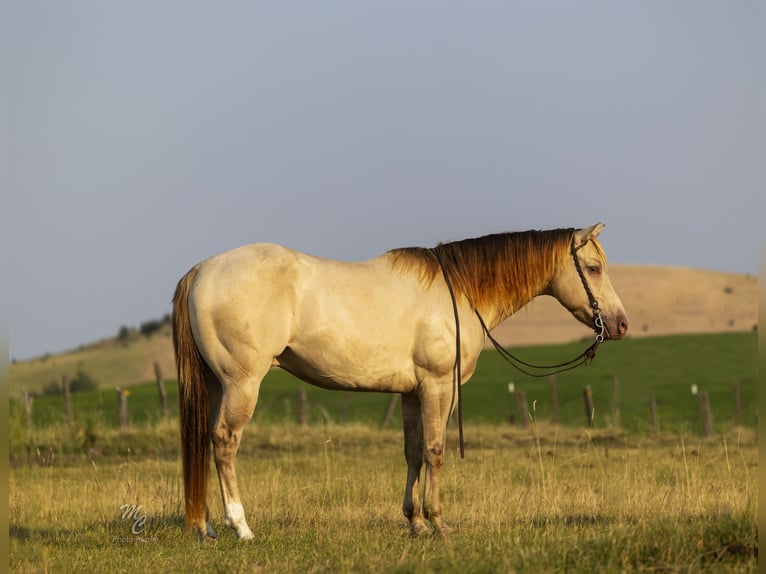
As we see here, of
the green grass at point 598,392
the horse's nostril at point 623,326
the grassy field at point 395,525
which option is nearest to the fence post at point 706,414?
the green grass at point 598,392

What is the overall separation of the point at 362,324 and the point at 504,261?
5.18 feet

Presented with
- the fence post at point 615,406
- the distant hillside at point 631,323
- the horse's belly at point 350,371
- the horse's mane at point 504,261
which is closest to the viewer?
the horse's belly at point 350,371

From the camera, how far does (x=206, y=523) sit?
340 inches

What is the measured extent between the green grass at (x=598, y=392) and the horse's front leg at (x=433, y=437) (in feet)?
55.9

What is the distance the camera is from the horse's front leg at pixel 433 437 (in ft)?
29.0

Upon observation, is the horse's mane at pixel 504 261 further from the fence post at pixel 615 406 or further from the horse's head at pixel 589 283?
the fence post at pixel 615 406

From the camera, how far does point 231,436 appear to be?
27.8ft

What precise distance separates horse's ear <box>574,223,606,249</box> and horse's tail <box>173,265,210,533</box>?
3.56 metres

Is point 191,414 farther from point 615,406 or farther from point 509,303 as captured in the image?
point 615,406

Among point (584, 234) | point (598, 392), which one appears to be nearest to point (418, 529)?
point (584, 234)

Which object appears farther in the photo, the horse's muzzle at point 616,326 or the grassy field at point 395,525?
the horse's muzzle at point 616,326

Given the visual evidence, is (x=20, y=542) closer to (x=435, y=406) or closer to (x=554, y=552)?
(x=435, y=406)

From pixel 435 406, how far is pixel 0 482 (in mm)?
4031

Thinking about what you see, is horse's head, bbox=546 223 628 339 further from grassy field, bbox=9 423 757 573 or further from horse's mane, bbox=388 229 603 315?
grassy field, bbox=9 423 757 573
